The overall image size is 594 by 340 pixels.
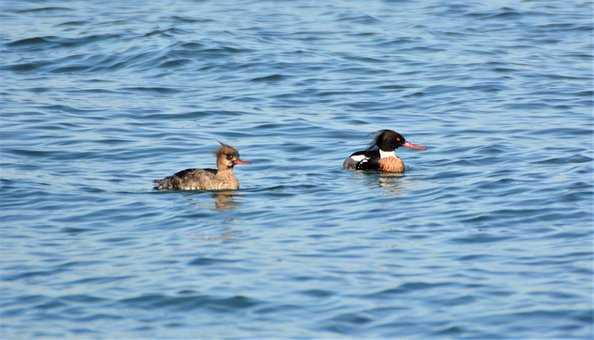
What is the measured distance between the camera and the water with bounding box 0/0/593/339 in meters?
10.1

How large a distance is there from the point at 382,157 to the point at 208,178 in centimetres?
250

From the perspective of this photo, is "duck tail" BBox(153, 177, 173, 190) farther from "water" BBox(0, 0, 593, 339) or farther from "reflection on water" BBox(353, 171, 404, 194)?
"reflection on water" BBox(353, 171, 404, 194)

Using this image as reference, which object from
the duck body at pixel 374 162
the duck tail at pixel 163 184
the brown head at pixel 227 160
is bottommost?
the duck body at pixel 374 162

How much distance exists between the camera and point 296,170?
15672mm

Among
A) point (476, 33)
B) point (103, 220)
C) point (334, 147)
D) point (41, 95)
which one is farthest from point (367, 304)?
point (476, 33)

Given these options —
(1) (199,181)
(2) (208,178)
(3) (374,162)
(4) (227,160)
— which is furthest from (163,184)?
(3) (374,162)

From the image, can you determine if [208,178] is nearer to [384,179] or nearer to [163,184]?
[163,184]

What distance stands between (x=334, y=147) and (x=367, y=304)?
724cm

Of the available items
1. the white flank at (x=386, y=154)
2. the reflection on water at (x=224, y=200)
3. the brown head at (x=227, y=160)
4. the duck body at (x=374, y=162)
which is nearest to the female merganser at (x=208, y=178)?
the brown head at (x=227, y=160)

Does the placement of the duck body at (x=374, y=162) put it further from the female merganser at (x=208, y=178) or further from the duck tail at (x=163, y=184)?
the duck tail at (x=163, y=184)

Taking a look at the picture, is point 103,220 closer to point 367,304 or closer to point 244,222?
point 244,222

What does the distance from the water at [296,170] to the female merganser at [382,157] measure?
280 mm

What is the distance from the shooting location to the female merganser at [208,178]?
1445 cm

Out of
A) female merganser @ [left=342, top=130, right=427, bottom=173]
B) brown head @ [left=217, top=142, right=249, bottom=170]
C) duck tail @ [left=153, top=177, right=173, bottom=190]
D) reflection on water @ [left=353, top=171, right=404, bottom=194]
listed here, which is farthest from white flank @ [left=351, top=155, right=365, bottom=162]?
duck tail @ [left=153, top=177, right=173, bottom=190]
